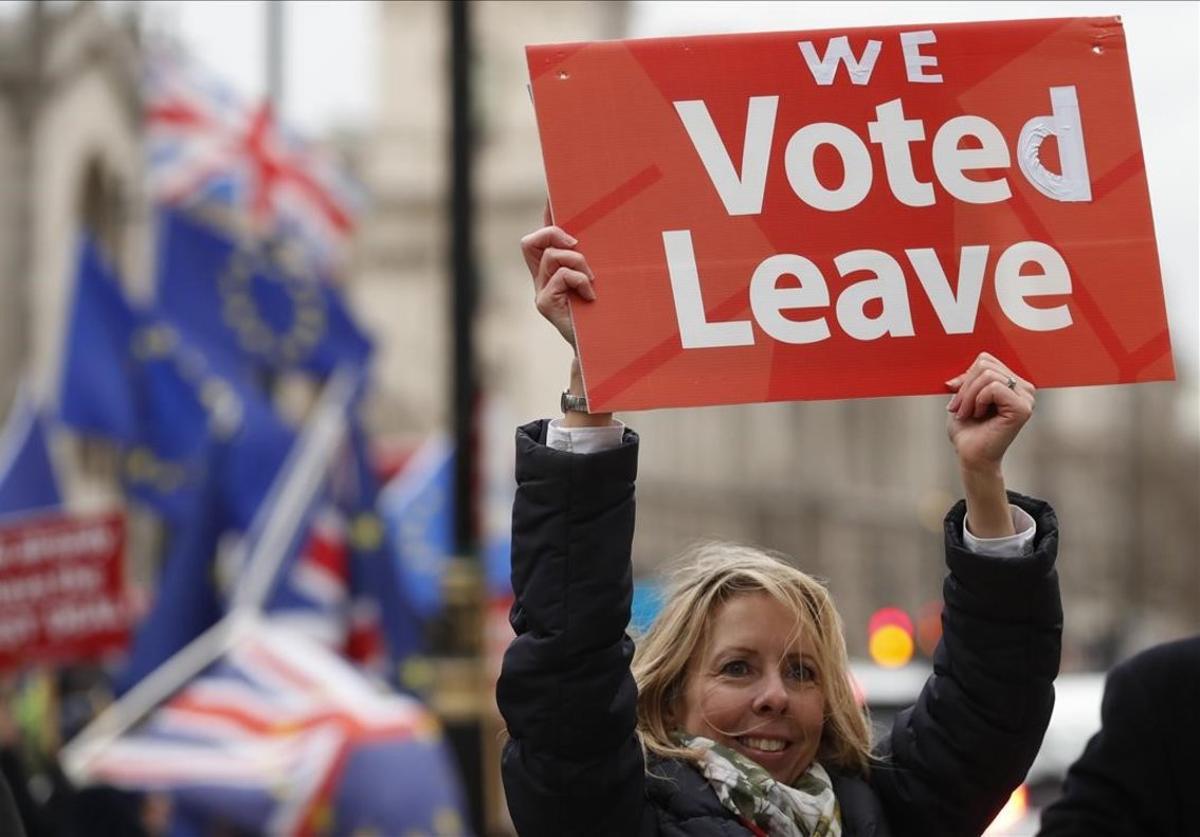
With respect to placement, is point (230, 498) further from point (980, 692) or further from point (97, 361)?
point (980, 692)

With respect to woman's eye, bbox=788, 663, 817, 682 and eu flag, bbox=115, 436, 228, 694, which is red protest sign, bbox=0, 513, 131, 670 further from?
woman's eye, bbox=788, 663, 817, 682

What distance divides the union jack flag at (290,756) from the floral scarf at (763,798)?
16.5 ft

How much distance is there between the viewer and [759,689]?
3.14 meters

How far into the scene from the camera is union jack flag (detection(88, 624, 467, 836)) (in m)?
8.16

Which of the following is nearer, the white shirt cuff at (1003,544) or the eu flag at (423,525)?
the white shirt cuff at (1003,544)

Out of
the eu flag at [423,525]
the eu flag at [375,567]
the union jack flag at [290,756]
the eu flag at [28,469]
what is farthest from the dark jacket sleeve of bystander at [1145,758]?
the eu flag at [423,525]

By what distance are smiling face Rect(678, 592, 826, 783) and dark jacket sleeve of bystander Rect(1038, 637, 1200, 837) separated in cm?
41

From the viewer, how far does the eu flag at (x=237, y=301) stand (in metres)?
15.1

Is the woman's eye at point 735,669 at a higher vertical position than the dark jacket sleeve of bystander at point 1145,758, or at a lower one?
higher

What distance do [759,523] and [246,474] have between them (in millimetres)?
65572

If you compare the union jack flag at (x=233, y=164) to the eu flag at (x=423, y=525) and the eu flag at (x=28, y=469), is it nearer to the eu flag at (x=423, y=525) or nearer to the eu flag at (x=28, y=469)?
the eu flag at (x=423, y=525)

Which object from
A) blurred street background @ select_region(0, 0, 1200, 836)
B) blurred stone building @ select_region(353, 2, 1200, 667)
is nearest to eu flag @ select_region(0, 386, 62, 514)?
blurred street background @ select_region(0, 0, 1200, 836)

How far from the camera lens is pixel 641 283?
3270 mm

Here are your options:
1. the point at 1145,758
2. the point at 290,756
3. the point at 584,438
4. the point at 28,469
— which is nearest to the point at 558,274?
the point at 584,438
